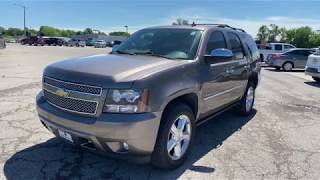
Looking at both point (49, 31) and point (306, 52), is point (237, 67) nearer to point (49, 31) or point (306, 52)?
point (306, 52)

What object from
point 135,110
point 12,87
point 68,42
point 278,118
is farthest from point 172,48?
point 68,42

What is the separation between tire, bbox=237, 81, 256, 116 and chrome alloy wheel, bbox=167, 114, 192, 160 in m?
2.80

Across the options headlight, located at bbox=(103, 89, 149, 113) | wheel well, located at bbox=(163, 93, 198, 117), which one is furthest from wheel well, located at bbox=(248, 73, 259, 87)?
headlight, located at bbox=(103, 89, 149, 113)

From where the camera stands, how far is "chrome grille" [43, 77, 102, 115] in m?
3.65

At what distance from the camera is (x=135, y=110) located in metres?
3.59

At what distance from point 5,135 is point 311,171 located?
14.9ft

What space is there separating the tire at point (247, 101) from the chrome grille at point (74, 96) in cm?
411

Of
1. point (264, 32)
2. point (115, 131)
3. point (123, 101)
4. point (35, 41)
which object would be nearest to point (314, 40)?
point (264, 32)

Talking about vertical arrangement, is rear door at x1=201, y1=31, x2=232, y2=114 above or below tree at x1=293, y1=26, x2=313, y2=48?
below

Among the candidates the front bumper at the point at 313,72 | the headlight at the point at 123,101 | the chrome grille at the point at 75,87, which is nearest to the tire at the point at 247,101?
the headlight at the point at 123,101

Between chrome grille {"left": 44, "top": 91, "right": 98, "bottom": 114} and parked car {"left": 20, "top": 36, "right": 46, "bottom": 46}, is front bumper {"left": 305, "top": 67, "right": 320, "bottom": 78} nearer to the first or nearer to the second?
chrome grille {"left": 44, "top": 91, "right": 98, "bottom": 114}

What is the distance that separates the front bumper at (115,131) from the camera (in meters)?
3.54

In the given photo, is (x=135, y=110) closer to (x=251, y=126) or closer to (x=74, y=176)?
(x=74, y=176)

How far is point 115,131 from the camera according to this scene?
3.53 meters
